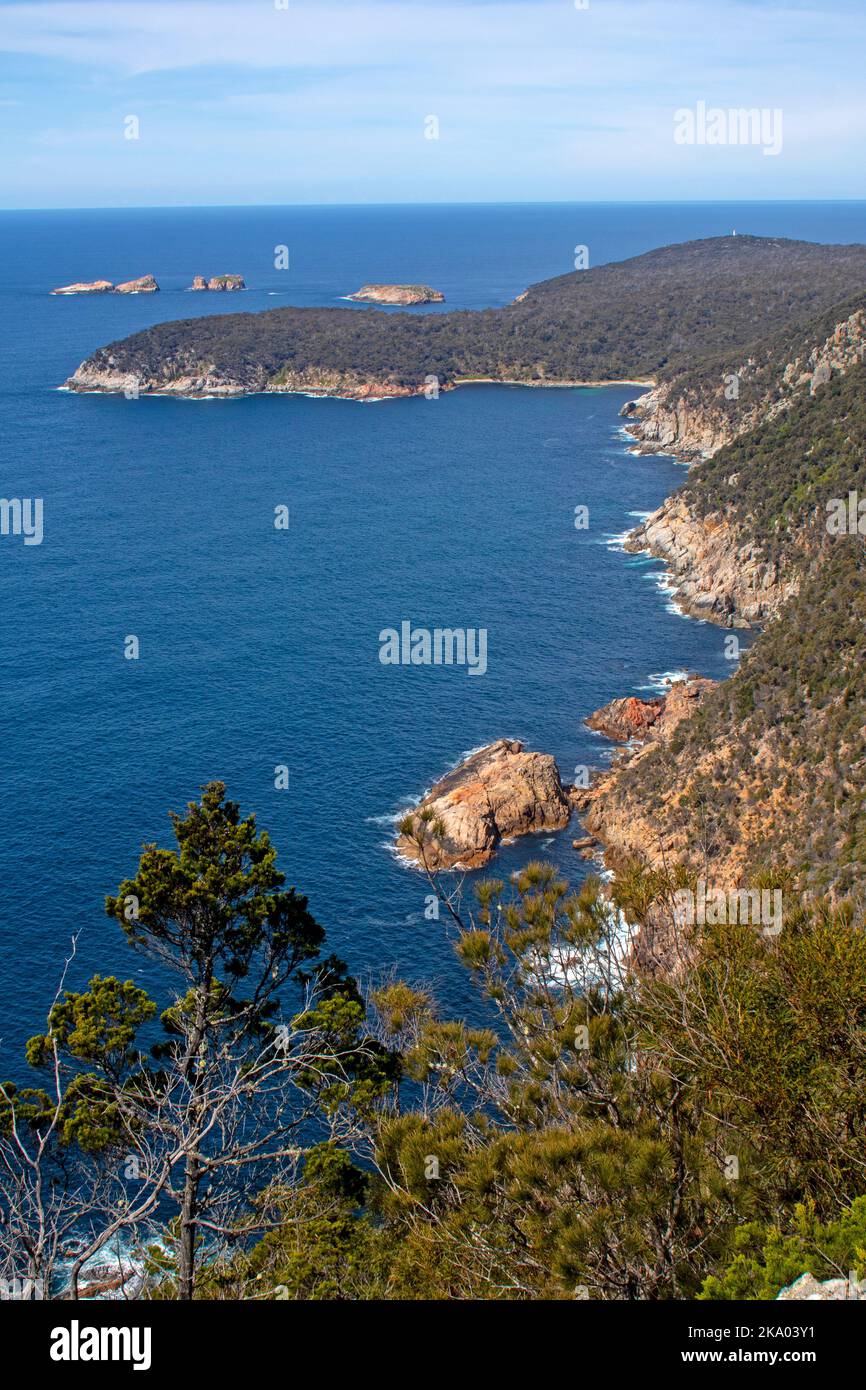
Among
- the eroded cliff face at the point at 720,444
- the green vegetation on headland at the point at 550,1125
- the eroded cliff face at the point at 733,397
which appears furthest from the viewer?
the eroded cliff face at the point at 733,397

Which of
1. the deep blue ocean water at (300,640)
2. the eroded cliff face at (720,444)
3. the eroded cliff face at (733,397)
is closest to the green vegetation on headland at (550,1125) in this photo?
the deep blue ocean water at (300,640)

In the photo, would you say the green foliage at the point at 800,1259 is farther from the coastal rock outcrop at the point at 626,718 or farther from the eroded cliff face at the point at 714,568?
the eroded cliff face at the point at 714,568

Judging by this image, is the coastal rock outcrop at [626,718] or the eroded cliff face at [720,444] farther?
the eroded cliff face at [720,444]

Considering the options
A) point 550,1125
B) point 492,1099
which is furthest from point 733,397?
point 550,1125

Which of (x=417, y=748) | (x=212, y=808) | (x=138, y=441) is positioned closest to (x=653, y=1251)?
(x=212, y=808)

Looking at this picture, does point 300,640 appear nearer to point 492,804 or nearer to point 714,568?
point 492,804

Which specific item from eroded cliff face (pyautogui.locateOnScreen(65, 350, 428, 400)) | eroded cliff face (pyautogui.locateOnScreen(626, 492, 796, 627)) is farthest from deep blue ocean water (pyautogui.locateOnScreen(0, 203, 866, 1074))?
eroded cliff face (pyautogui.locateOnScreen(65, 350, 428, 400))

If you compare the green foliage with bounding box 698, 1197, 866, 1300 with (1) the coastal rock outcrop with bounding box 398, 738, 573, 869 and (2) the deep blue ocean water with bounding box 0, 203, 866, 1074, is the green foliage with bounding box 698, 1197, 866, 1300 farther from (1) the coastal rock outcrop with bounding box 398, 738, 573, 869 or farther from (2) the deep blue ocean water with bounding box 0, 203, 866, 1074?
(1) the coastal rock outcrop with bounding box 398, 738, 573, 869
